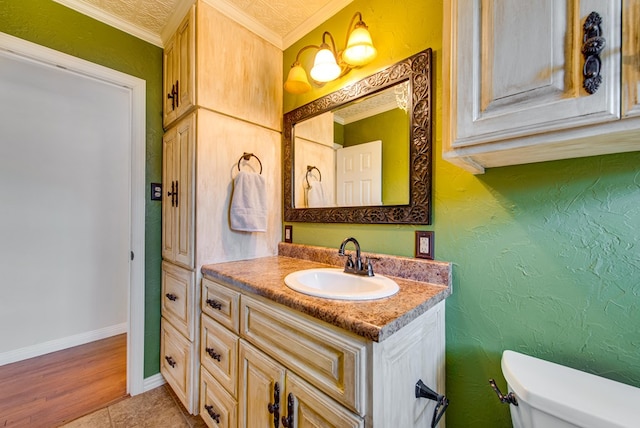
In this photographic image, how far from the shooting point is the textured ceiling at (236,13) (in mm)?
1478

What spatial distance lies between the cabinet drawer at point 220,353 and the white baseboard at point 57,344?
1.91 metres

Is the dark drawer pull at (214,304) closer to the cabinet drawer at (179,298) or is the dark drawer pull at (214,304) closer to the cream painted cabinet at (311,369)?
the cream painted cabinet at (311,369)

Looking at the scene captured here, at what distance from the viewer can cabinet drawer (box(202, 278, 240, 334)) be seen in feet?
3.75

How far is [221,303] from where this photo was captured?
123cm

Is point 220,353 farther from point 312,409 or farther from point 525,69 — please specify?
point 525,69

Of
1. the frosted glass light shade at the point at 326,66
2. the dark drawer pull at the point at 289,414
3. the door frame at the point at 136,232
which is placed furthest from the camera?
the door frame at the point at 136,232

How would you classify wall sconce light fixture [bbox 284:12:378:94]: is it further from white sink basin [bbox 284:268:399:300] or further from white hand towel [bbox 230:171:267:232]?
white sink basin [bbox 284:268:399:300]

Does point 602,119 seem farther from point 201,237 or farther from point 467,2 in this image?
point 201,237

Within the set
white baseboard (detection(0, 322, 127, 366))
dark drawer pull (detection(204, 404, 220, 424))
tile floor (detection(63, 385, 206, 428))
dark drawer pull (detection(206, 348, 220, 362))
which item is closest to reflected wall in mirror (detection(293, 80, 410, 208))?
dark drawer pull (detection(206, 348, 220, 362))

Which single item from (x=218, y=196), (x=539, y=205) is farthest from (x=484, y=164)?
(x=218, y=196)

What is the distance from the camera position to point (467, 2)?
0.70 m

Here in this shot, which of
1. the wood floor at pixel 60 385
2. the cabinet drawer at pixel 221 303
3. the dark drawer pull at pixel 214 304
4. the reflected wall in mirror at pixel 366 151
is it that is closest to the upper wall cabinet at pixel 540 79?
the reflected wall in mirror at pixel 366 151

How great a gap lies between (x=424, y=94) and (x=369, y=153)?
35cm

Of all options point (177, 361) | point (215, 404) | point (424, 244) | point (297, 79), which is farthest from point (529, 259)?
point (177, 361)
